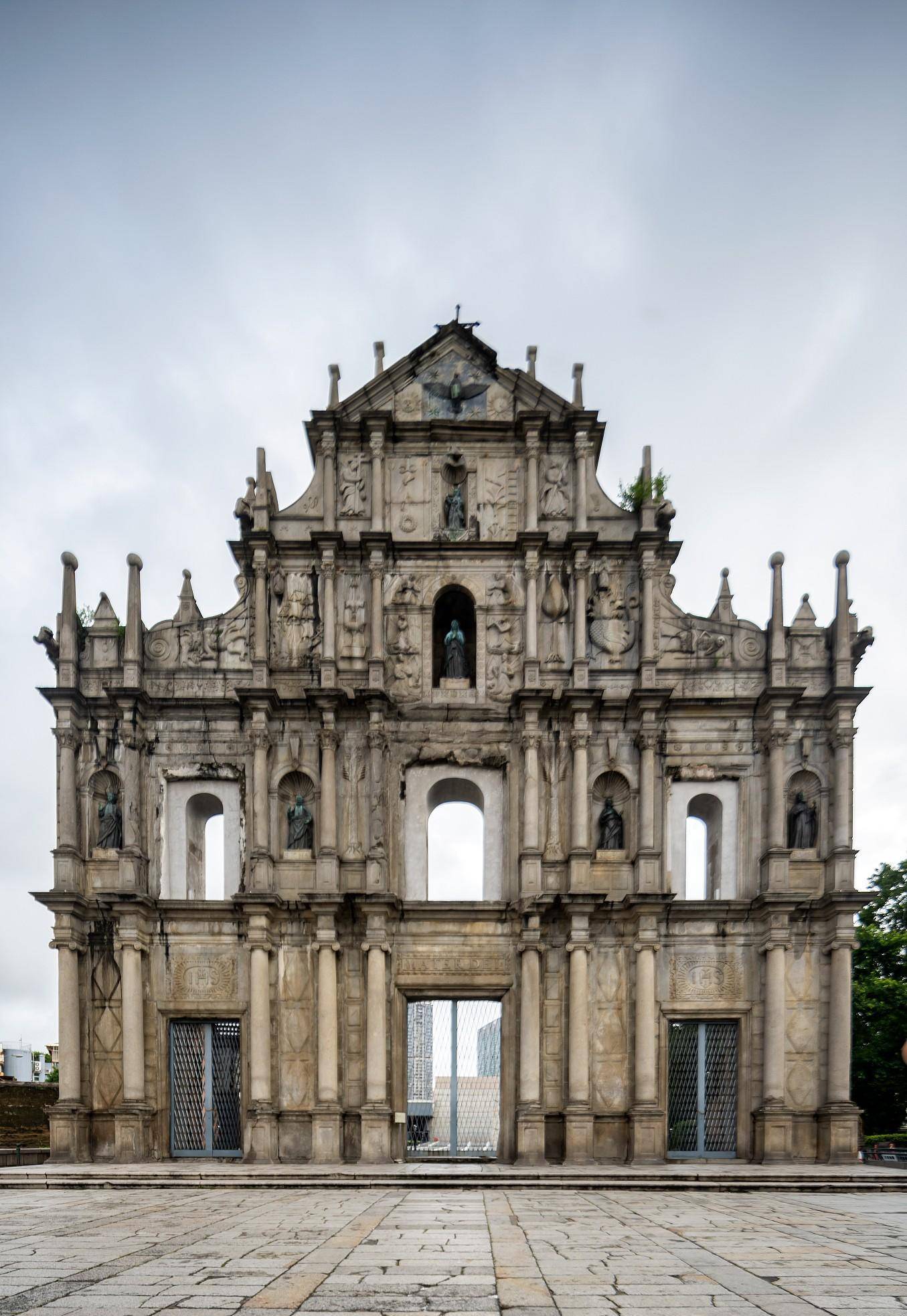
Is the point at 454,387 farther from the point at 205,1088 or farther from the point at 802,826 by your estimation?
the point at 205,1088

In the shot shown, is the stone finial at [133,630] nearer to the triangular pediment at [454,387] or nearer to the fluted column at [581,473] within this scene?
the triangular pediment at [454,387]

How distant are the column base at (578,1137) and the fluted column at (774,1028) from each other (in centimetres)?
344

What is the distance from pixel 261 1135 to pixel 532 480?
46.3ft

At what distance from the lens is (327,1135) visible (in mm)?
20984

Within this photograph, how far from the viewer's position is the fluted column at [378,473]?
2373 cm

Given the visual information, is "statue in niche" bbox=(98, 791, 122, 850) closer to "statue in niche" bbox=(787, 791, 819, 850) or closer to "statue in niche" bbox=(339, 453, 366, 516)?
"statue in niche" bbox=(339, 453, 366, 516)

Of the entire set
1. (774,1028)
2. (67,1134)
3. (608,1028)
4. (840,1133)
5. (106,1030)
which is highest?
(774,1028)

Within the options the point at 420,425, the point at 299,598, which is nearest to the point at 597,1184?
the point at 299,598

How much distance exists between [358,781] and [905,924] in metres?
21.7

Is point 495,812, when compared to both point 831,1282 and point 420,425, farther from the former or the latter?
point 831,1282

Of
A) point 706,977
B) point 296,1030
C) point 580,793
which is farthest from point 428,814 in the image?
point 706,977

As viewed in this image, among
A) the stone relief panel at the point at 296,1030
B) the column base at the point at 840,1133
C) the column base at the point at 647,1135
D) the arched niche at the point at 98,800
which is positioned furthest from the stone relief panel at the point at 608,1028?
the arched niche at the point at 98,800

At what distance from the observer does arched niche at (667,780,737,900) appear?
74.5 feet

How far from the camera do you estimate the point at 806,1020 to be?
21.9 meters
